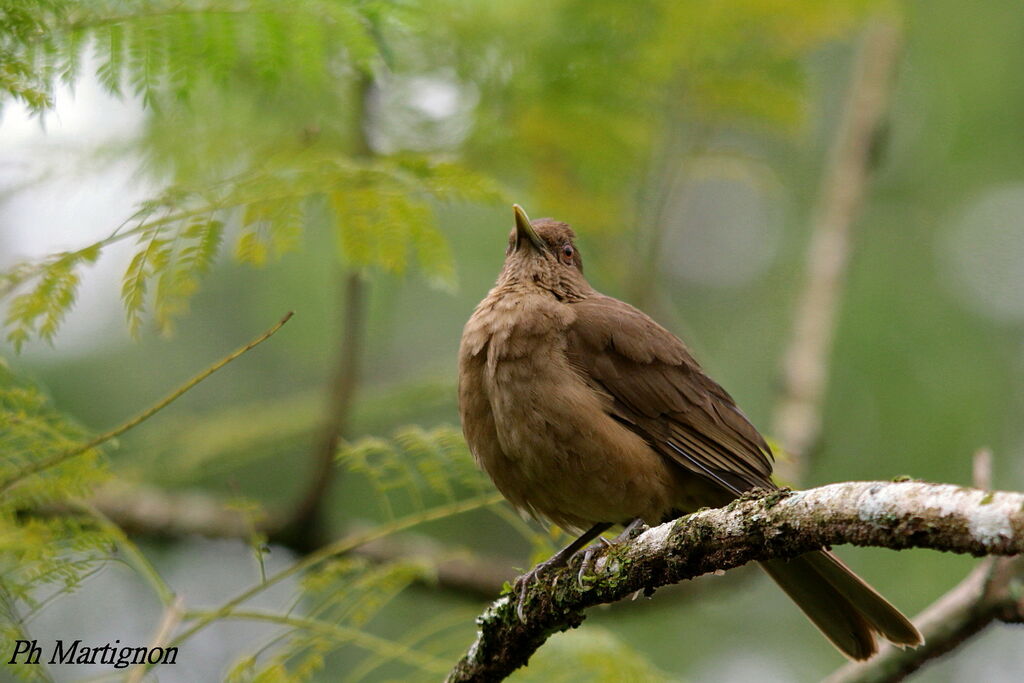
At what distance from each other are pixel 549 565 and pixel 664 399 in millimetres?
997

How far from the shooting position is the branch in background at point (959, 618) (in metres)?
3.91

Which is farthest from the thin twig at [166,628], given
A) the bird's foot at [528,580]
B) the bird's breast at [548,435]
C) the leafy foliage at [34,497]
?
the bird's breast at [548,435]

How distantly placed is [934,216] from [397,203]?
22.9 ft

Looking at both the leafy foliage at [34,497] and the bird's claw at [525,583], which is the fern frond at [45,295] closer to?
the leafy foliage at [34,497]

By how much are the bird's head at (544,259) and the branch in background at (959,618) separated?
2084 millimetres

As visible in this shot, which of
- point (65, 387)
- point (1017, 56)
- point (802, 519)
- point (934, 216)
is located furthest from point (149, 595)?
point (1017, 56)

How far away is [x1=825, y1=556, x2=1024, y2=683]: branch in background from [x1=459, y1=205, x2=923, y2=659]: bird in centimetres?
31

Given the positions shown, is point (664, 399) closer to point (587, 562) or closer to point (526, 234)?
point (526, 234)

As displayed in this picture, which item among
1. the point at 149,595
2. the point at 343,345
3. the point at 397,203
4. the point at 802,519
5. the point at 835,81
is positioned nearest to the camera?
the point at 802,519

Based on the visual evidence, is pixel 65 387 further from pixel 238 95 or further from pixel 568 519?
pixel 568 519

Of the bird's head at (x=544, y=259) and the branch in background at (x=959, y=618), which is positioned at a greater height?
the bird's head at (x=544, y=259)

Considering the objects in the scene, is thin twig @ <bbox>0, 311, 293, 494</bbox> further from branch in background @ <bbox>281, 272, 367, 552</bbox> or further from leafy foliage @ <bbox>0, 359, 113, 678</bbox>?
branch in background @ <bbox>281, 272, 367, 552</bbox>

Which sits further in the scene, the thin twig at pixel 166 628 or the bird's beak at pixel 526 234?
the bird's beak at pixel 526 234

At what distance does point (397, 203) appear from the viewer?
4.34 metres
